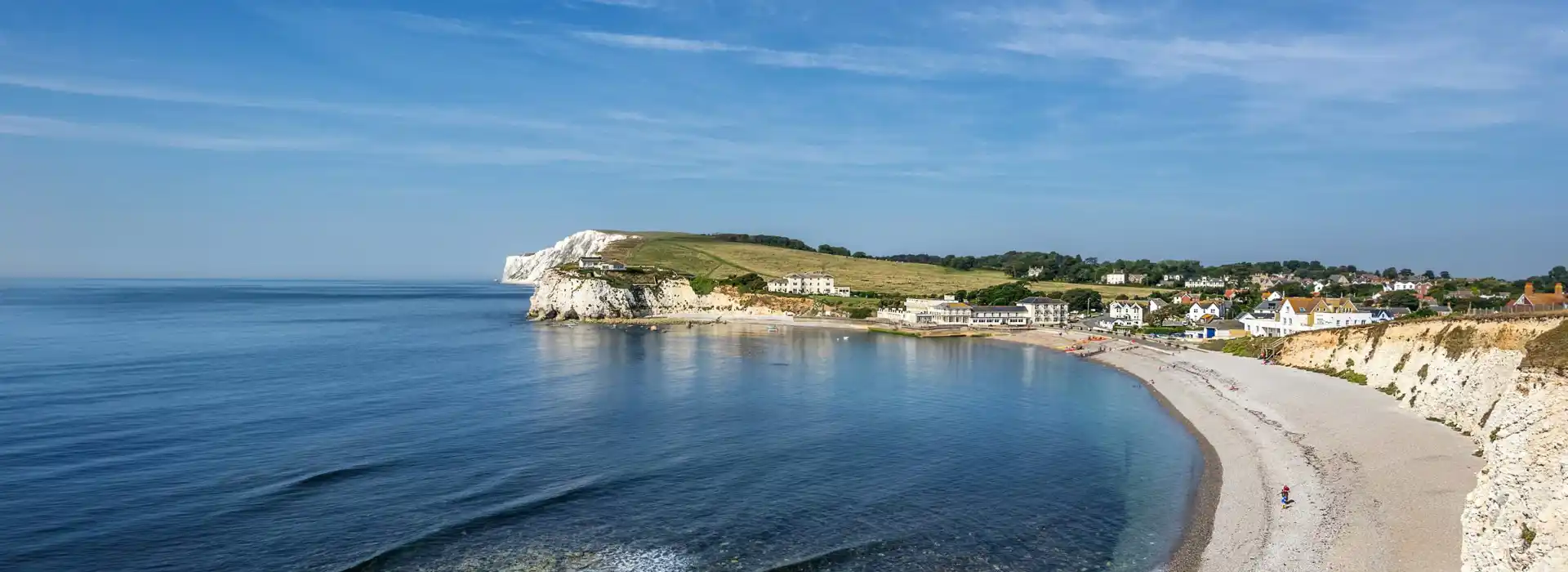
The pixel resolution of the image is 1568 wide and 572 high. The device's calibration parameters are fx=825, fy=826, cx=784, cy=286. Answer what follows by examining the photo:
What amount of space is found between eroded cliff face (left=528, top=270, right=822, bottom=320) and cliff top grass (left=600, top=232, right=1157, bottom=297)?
1933 cm

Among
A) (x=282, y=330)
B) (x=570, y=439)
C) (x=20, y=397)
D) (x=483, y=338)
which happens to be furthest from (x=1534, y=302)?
(x=282, y=330)

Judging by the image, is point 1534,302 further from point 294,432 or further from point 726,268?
point 726,268

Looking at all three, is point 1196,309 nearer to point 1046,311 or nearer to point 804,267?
point 1046,311

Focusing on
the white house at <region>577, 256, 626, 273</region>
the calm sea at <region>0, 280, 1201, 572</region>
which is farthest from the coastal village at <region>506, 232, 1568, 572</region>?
the white house at <region>577, 256, 626, 273</region>

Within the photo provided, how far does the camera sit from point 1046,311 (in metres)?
93.0

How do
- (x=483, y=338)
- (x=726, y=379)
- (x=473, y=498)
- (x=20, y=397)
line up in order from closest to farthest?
1. (x=473, y=498)
2. (x=20, y=397)
3. (x=726, y=379)
4. (x=483, y=338)

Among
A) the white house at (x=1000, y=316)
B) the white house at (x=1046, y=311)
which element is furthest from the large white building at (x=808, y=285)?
Answer: the white house at (x=1046, y=311)

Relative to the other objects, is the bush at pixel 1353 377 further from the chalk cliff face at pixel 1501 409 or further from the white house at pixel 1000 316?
the white house at pixel 1000 316

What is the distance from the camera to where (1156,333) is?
250ft

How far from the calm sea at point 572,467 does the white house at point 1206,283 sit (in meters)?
103

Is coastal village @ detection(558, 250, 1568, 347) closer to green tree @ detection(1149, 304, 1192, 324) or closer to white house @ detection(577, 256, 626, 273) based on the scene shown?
green tree @ detection(1149, 304, 1192, 324)

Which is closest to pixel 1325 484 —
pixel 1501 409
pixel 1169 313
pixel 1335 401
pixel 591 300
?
pixel 1501 409

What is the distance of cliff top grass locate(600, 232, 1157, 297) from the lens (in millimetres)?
130375

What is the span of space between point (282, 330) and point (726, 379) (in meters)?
52.5
